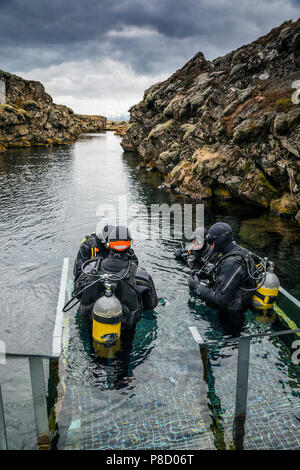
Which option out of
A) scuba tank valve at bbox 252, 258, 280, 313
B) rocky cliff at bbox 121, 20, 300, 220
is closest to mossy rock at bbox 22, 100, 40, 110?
rocky cliff at bbox 121, 20, 300, 220

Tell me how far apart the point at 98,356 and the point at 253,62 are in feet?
92.7

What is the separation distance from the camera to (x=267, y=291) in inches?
257

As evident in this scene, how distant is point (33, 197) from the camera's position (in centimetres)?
2355

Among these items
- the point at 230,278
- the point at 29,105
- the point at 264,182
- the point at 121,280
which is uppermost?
the point at 29,105

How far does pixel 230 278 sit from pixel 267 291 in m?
0.90

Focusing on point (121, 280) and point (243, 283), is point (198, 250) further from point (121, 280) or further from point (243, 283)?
point (121, 280)

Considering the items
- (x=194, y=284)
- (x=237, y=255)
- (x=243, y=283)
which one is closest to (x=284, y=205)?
(x=194, y=284)

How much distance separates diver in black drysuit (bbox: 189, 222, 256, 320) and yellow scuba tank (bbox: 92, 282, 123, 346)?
2306 mm

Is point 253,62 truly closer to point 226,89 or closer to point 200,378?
point 226,89

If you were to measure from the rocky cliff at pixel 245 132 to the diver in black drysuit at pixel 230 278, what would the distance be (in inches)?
447

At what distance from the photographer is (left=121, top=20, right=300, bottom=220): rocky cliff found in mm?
17500

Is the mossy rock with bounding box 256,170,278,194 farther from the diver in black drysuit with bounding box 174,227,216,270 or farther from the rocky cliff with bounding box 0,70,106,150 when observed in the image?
the rocky cliff with bounding box 0,70,106,150

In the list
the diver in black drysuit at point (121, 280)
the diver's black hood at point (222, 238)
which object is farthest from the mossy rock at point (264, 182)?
the diver in black drysuit at point (121, 280)

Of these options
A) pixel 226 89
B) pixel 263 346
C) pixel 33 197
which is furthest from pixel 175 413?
pixel 226 89
